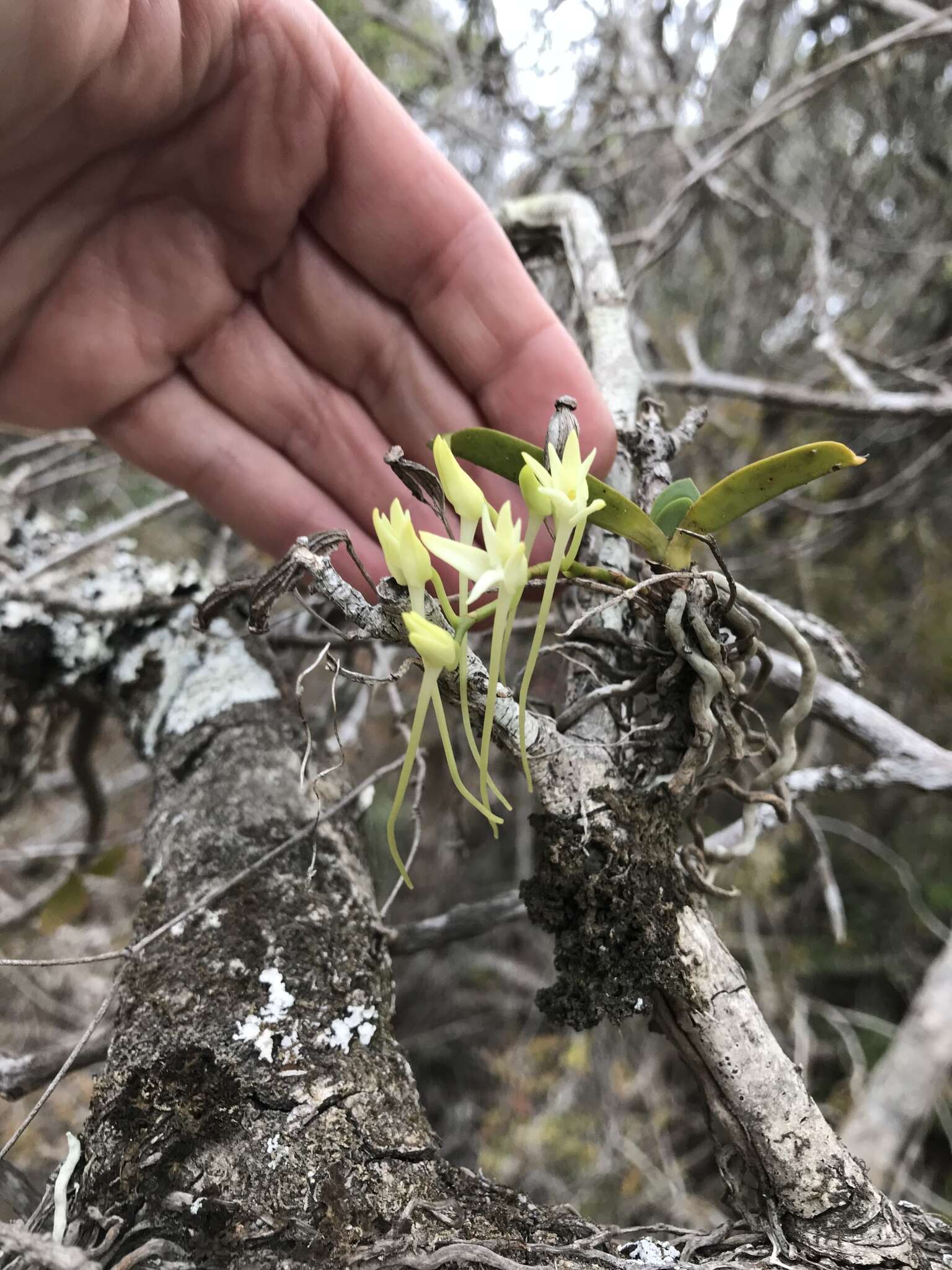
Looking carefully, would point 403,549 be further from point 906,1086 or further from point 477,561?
point 906,1086

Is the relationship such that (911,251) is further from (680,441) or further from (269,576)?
(269,576)

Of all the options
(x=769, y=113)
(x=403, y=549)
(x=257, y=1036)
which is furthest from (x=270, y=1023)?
(x=769, y=113)

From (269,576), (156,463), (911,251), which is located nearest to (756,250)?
→ (911,251)

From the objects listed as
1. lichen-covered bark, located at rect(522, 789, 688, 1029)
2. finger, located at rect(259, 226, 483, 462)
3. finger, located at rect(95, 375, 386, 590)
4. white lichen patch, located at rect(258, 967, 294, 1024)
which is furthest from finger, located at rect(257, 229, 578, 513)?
white lichen patch, located at rect(258, 967, 294, 1024)

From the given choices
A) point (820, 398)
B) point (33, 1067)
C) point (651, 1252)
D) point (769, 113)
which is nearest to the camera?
point (651, 1252)

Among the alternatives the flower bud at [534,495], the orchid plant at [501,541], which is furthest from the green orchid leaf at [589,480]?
the flower bud at [534,495]
